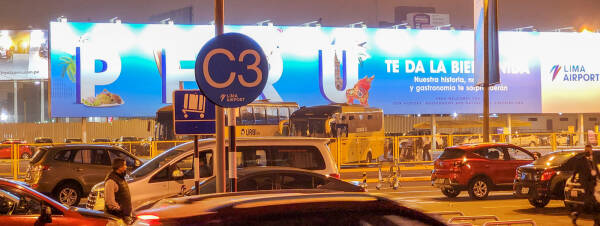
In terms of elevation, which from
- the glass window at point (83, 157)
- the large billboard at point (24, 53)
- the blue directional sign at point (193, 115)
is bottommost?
the glass window at point (83, 157)

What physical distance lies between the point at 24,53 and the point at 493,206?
46002 millimetres

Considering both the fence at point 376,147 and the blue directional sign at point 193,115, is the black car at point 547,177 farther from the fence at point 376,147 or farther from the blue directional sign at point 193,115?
the fence at point 376,147

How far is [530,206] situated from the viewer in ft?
57.6

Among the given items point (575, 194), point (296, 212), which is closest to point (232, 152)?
point (296, 212)

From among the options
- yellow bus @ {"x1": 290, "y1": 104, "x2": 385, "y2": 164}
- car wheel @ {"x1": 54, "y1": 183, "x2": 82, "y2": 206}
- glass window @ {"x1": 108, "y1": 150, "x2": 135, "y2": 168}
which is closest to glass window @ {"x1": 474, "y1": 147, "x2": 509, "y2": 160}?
glass window @ {"x1": 108, "y1": 150, "x2": 135, "y2": 168}

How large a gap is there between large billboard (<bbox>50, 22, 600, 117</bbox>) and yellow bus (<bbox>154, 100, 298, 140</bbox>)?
3.26 feet

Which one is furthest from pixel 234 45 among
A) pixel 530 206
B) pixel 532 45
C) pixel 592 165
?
pixel 532 45

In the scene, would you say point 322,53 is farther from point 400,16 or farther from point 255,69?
point 400,16

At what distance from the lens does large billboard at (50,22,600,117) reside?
3822 cm

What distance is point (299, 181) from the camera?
11359 mm

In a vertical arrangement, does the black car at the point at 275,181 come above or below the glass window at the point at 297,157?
below

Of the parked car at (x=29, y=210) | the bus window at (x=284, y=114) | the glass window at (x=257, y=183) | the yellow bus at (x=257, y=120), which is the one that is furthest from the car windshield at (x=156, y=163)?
the bus window at (x=284, y=114)

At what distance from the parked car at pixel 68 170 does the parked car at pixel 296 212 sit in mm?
15097

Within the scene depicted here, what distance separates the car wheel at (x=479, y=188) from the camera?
1952cm
